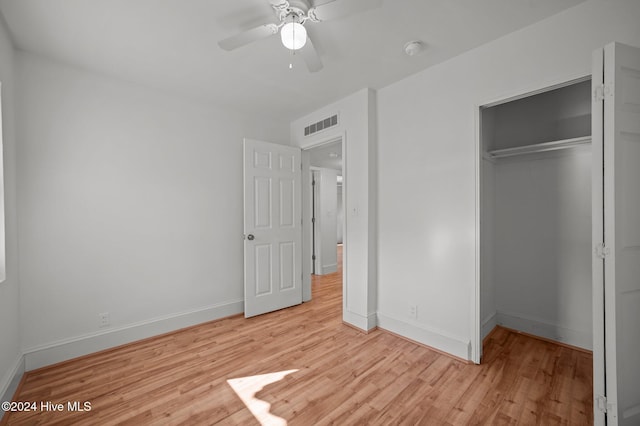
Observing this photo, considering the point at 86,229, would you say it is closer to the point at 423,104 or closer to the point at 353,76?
the point at 353,76

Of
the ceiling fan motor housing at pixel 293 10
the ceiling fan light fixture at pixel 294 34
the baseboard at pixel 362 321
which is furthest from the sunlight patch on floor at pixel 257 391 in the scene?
the ceiling fan motor housing at pixel 293 10

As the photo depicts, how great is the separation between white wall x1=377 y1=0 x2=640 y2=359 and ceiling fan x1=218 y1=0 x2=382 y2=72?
136cm

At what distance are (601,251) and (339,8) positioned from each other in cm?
200

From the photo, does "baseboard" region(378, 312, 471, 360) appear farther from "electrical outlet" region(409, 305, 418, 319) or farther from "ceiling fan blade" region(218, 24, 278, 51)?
"ceiling fan blade" region(218, 24, 278, 51)

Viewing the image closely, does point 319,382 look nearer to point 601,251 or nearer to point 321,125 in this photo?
point 601,251

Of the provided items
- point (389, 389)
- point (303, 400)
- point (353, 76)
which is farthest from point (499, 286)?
point (353, 76)

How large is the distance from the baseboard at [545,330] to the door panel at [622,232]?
4.09 ft

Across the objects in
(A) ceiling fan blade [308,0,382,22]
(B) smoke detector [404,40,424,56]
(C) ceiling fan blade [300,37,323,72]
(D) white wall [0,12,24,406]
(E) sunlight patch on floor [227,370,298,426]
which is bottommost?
(E) sunlight patch on floor [227,370,298,426]

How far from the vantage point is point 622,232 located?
1.44 meters

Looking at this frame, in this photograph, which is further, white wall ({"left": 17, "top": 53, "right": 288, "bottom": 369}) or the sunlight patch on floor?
white wall ({"left": 17, "top": 53, "right": 288, "bottom": 369})

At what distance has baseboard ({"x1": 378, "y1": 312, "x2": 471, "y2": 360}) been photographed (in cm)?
241

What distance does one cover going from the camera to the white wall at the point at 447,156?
1.86m

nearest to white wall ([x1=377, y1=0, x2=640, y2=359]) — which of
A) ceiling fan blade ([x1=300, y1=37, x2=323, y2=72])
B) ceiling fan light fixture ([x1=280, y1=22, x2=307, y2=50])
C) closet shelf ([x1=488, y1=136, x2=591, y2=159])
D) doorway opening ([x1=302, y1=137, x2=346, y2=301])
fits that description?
closet shelf ([x1=488, y1=136, x2=591, y2=159])

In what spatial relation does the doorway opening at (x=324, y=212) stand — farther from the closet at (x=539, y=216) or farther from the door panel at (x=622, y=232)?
the door panel at (x=622, y=232)
